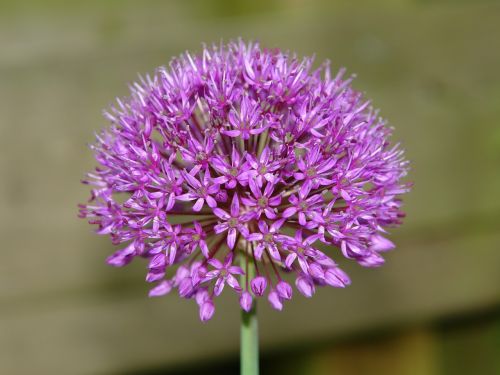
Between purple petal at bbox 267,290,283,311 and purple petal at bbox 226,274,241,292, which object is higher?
purple petal at bbox 226,274,241,292

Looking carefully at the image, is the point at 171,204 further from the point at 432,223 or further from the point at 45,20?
the point at 432,223

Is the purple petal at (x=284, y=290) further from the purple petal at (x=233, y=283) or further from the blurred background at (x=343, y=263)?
the blurred background at (x=343, y=263)

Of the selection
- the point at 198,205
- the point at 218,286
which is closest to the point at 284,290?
the point at 218,286

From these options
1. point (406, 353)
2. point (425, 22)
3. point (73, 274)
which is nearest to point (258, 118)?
point (73, 274)

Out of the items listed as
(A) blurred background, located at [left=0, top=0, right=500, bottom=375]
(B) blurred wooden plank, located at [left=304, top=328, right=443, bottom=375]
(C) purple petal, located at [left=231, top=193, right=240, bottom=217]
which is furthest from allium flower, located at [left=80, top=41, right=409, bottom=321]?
(B) blurred wooden plank, located at [left=304, top=328, right=443, bottom=375]

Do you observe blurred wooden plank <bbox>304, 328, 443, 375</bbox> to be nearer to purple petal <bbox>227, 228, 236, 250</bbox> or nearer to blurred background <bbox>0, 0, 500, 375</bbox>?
blurred background <bbox>0, 0, 500, 375</bbox>

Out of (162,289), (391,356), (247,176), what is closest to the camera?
(247,176)

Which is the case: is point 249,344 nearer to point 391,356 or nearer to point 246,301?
point 246,301
